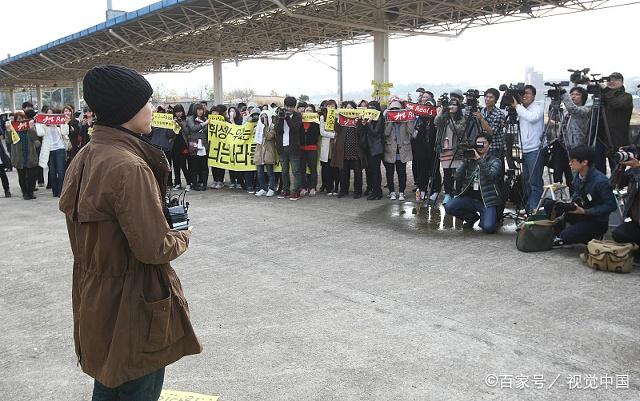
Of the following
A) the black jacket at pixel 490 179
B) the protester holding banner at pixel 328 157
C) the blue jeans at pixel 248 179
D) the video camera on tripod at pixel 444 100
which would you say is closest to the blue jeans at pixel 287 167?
the protester holding banner at pixel 328 157

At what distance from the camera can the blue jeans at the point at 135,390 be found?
215 centimetres

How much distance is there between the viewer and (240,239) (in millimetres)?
7160

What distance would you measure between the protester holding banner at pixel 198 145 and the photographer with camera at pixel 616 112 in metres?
7.39

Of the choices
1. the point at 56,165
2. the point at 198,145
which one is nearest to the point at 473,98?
the point at 198,145

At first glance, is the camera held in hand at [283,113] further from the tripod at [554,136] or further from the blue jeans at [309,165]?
the tripod at [554,136]

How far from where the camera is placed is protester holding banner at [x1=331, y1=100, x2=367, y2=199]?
31.6ft

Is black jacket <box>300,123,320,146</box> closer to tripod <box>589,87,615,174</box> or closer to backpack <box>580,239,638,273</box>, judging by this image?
tripod <box>589,87,615,174</box>

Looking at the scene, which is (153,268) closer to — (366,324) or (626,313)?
(366,324)

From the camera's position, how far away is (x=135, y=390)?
84.9 inches

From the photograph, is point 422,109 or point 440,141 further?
point 422,109

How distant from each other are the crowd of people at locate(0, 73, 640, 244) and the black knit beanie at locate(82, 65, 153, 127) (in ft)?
10.3

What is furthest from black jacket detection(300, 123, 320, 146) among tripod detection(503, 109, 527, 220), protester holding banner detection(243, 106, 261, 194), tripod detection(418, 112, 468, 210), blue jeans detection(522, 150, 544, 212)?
blue jeans detection(522, 150, 544, 212)

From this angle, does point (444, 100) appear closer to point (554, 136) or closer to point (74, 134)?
point (554, 136)

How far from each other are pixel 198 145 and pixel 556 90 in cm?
694
